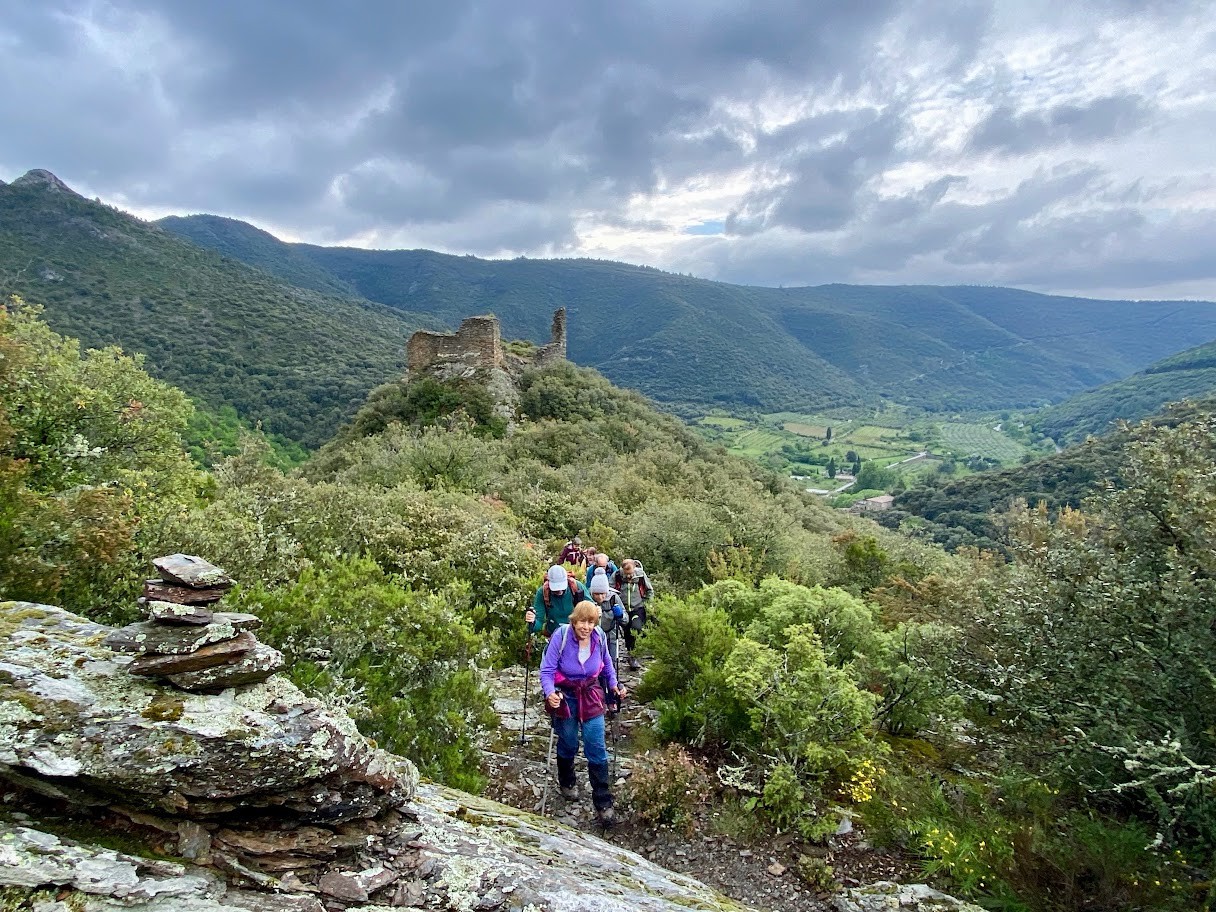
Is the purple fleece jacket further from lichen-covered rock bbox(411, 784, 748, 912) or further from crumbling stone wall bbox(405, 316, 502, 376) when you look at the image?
crumbling stone wall bbox(405, 316, 502, 376)

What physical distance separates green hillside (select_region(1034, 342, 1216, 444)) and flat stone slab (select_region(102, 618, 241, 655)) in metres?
118

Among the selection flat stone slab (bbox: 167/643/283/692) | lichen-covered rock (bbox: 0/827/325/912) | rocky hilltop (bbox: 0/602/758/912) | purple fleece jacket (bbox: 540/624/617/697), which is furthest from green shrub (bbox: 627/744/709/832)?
flat stone slab (bbox: 167/643/283/692)

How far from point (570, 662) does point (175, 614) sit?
329 centimetres

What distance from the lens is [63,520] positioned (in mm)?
6113

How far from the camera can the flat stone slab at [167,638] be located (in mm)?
3861

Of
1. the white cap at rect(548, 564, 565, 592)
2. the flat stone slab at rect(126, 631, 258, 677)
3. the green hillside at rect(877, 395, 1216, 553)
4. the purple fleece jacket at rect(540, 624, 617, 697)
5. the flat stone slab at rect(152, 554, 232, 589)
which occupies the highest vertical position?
the flat stone slab at rect(152, 554, 232, 589)

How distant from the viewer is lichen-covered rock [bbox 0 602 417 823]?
328 cm

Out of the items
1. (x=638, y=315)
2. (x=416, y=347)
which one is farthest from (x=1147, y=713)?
(x=638, y=315)

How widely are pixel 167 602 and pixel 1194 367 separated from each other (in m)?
158

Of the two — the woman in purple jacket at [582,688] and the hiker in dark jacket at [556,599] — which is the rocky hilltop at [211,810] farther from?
the hiker in dark jacket at [556,599]

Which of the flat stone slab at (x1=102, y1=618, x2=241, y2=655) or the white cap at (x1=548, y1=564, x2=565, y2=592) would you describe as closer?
the flat stone slab at (x1=102, y1=618, x2=241, y2=655)

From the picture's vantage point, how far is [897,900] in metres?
5.23

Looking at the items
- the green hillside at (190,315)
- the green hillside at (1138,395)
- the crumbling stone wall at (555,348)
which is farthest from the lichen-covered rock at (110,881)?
the green hillside at (1138,395)

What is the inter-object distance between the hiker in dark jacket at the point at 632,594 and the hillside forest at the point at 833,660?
2.93 ft
